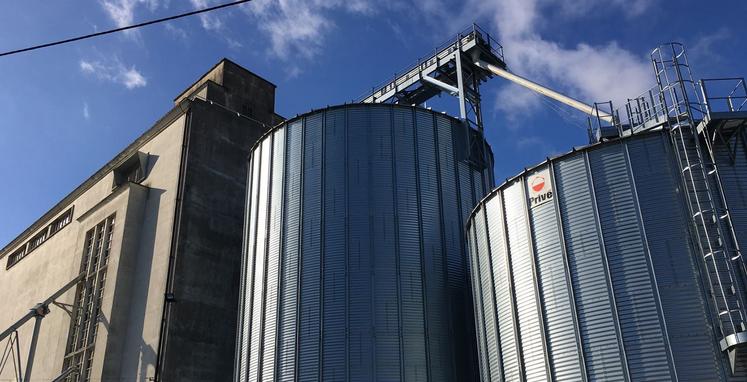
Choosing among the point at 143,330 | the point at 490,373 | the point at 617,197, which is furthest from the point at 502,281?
the point at 143,330

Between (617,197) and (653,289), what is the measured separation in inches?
110

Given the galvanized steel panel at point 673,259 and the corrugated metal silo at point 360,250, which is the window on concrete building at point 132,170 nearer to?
the corrugated metal silo at point 360,250

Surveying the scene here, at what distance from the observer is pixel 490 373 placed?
72.8 feet

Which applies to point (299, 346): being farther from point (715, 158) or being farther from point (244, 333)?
point (715, 158)

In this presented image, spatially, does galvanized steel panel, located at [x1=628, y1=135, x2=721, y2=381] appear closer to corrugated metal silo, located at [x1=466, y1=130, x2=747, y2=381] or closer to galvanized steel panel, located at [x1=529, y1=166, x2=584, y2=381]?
corrugated metal silo, located at [x1=466, y1=130, x2=747, y2=381]

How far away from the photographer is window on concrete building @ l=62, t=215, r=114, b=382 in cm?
3609

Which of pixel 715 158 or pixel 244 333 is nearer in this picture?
pixel 715 158

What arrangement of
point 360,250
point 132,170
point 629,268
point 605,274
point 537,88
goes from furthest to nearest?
point 132,170
point 537,88
point 360,250
point 605,274
point 629,268

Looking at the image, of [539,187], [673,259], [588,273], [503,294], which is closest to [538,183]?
[539,187]

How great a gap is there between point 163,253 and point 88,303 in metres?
7.22

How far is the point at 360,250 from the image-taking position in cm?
2586

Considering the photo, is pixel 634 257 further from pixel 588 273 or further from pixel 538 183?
pixel 538 183

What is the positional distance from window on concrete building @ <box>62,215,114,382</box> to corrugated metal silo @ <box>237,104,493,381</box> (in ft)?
39.9

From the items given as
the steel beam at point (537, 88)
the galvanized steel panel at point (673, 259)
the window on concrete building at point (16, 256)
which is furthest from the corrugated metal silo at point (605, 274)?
the window on concrete building at point (16, 256)
